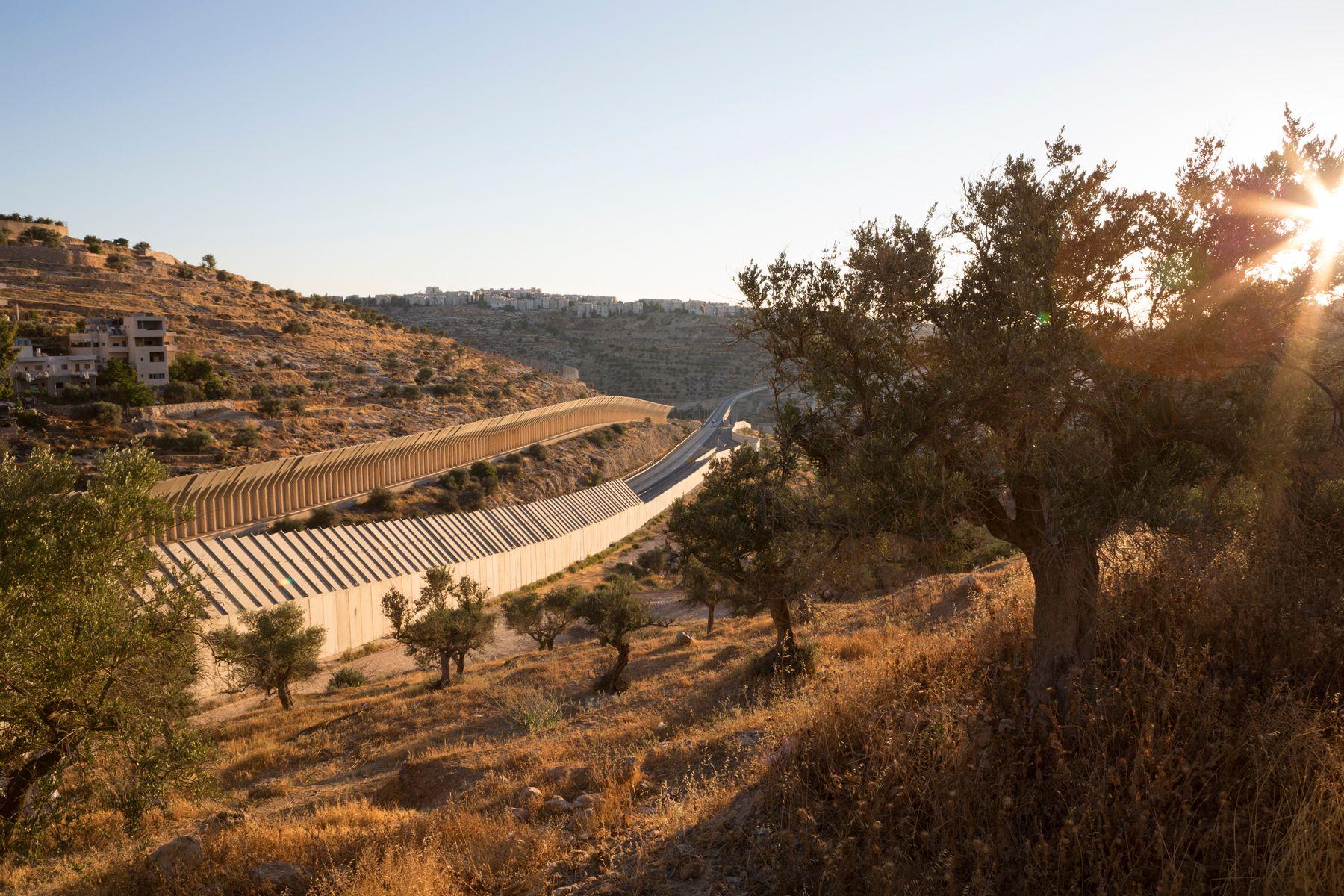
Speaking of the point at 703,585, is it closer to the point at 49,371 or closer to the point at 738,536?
the point at 738,536

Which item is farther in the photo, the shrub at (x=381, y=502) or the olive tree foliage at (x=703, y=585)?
the shrub at (x=381, y=502)

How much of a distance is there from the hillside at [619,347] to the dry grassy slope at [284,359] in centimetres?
2930

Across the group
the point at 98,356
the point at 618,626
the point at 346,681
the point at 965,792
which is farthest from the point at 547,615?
the point at 98,356

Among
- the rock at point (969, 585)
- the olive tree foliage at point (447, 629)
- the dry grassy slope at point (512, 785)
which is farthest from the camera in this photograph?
the olive tree foliage at point (447, 629)

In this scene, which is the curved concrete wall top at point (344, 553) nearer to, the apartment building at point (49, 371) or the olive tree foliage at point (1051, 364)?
the olive tree foliage at point (1051, 364)

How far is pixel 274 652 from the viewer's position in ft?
74.0

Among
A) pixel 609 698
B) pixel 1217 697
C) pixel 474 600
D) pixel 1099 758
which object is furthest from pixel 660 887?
pixel 474 600

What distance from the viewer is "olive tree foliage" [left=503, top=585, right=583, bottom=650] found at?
29391 millimetres

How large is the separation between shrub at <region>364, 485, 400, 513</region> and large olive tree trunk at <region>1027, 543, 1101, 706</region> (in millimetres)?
39960

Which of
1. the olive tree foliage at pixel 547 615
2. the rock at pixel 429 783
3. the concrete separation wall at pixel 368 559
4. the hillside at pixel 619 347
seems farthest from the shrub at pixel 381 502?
the hillside at pixel 619 347

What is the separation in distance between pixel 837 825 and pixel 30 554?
10.1m

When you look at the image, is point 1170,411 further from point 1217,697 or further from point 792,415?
point 792,415

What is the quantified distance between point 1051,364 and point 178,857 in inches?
334

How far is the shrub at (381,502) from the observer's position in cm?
4206
